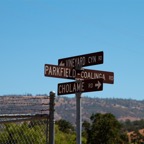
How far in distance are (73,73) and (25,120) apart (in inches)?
81.4

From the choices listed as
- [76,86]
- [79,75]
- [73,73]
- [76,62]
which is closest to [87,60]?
[76,62]

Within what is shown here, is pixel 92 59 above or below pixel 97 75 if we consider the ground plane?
above

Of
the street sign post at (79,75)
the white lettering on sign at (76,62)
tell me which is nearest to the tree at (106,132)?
the street sign post at (79,75)

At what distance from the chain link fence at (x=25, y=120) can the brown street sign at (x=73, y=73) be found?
0.92 metres

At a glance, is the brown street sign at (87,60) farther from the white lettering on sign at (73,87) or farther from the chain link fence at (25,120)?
the chain link fence at (25,120)

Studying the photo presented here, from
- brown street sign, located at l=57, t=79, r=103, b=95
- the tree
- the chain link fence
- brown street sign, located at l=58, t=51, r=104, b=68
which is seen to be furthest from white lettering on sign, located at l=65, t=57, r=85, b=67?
the tree

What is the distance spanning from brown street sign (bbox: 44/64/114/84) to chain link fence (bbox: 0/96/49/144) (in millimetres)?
919

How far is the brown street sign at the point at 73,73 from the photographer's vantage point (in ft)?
26.9

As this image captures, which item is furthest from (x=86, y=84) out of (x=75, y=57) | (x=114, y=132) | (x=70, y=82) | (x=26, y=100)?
(x=114, y=132)

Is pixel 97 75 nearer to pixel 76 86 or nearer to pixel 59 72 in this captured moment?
pixel 76 86

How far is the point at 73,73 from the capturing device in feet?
28.9

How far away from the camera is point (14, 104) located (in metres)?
7.36

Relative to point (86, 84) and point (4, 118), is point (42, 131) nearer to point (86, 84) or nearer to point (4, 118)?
point (4, 118)

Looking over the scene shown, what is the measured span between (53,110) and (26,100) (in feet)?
2.46
